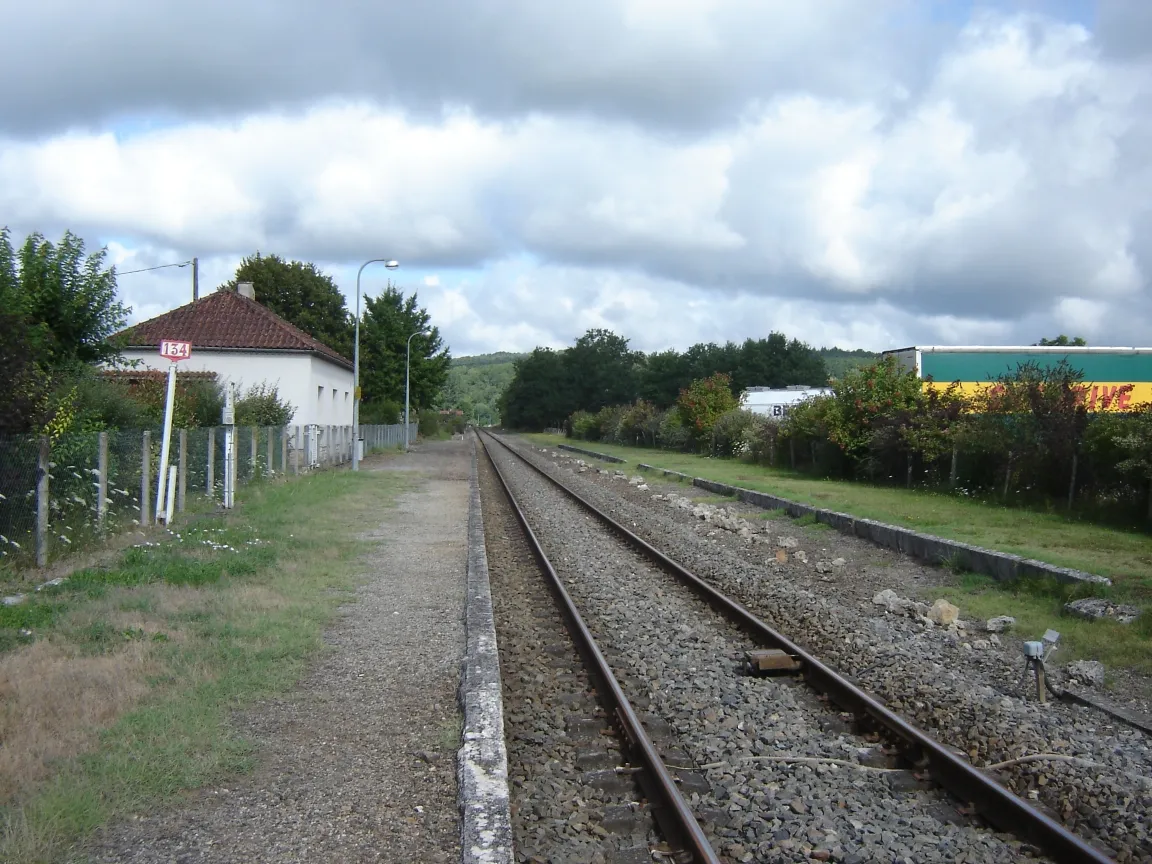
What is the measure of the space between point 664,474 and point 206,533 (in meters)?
19.8

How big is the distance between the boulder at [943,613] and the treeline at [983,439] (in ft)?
20.3

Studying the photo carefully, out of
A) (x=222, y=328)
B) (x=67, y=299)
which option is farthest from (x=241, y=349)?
(x=67, y=299)

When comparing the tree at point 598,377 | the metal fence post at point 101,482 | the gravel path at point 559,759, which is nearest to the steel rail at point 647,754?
the gravel path at point 559,759

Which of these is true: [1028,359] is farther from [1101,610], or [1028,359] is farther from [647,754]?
[647,754]

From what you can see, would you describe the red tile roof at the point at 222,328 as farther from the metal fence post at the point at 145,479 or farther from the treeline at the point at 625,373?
the treeline at the point at 625,373

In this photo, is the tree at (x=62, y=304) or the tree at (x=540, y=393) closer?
the tree at (x=62, y=304)

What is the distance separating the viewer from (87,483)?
1227cm

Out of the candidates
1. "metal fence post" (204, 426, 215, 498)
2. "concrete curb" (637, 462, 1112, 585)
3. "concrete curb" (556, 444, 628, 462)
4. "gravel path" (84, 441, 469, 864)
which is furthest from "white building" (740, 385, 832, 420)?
"gravel path" (84, 441, 469, 864)

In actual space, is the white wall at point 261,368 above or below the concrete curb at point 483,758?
above

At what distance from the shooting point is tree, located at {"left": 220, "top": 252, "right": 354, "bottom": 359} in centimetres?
5903

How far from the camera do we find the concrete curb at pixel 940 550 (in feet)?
34.2

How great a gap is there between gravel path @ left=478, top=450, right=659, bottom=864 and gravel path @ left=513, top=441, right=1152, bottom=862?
6.80ft

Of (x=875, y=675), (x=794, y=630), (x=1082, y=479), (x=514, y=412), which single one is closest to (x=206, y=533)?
(x=794, y=630)

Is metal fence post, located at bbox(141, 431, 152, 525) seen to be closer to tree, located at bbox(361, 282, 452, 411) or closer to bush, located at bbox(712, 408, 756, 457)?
bush, located at bbox(712, 408, 756, 457)
